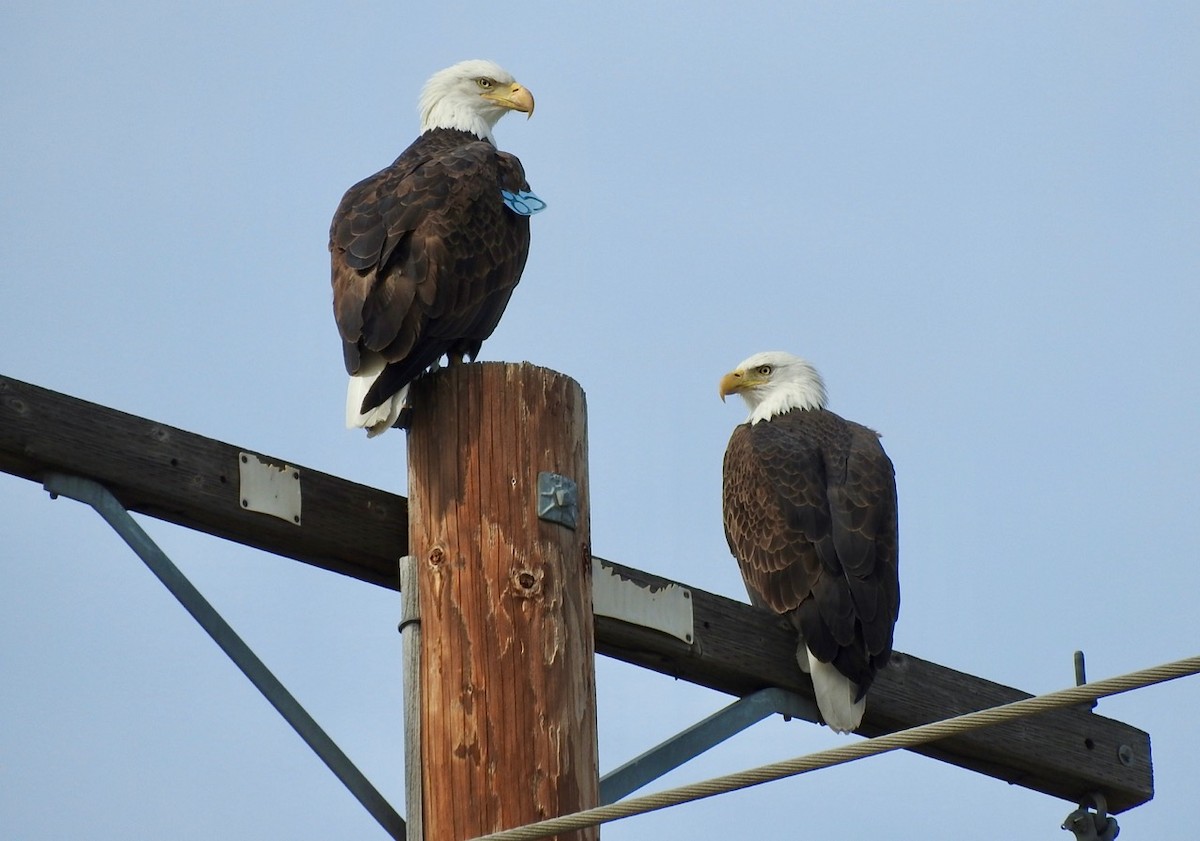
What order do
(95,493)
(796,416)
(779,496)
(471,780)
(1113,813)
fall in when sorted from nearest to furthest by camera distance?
(471,780)
(95,493)
(1113,813)
(779,496)
(796,416)

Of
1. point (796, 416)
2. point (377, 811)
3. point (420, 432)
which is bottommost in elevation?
point (377, 811)

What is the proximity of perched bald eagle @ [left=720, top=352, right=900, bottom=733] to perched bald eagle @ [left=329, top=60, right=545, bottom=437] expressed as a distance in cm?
120

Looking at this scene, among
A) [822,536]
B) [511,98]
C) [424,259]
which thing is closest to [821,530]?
[822,536]

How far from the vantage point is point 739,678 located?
190 inches

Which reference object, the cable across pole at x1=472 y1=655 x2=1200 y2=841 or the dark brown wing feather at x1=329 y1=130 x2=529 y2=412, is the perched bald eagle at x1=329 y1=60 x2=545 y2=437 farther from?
A: the cable across pole at x1=472 y1=655 x2=1200 y2=841

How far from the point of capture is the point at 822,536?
6238 mm

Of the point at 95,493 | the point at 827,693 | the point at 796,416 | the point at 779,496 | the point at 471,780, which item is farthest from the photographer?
the point at 796,416

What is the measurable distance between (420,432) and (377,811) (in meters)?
0.79

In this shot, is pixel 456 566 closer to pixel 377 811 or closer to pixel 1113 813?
pixel 377 811

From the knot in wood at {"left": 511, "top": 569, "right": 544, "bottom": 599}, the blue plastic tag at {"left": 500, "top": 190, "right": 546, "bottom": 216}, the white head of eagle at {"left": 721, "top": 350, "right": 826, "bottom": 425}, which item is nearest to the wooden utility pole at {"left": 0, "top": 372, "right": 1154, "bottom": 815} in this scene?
the knot in wood at {"left": 511, "top": 569, "right": 544, "bottom": 599}

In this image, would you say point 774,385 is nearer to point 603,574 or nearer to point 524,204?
point 524,204

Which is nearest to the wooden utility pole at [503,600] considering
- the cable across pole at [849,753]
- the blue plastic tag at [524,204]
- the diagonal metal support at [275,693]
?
the diagonal metal support at [275,693]

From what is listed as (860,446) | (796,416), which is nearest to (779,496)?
(860,446)

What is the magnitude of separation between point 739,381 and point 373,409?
12.4 ft
